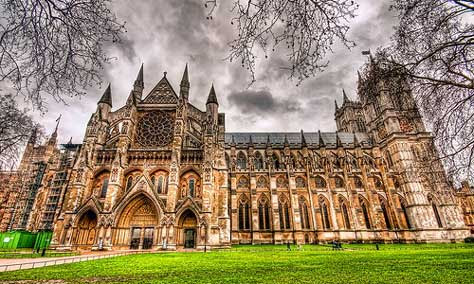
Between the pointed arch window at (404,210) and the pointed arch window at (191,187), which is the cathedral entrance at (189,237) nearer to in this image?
the pointed arch window at (191,187)

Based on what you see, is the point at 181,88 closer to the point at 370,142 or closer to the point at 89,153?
the point at 89,153

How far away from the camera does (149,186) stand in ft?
73.4

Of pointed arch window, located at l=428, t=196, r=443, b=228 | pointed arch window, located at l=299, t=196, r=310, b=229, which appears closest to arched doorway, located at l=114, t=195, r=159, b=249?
pointed arch window, located at l=299, t=196, r=310, b=229

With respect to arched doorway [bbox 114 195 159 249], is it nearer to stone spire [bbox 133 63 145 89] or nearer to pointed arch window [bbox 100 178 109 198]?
pointed arch window [bbox 100 178 109 198]

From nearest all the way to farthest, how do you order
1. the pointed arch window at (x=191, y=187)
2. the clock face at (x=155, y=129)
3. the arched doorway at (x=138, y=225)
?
the arched doorway at (x=138, y=225) → the pointed arch window at (x=191, y=187) → the clock face at (x=155, y=129)

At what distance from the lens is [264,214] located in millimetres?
33281

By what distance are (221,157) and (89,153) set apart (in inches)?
537

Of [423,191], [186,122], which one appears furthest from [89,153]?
[423,191]

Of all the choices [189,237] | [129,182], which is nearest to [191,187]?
[189,237]

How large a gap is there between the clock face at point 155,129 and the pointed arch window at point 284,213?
61.7 ft

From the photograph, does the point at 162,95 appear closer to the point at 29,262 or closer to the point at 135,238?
the point at 135,238

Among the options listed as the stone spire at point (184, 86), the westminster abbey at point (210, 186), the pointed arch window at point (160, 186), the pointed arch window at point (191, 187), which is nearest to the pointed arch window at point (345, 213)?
the westminster abbey at point (210, 186)

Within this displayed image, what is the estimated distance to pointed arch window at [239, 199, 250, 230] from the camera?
32562 mm

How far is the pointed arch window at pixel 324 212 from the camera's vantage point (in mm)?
33103
